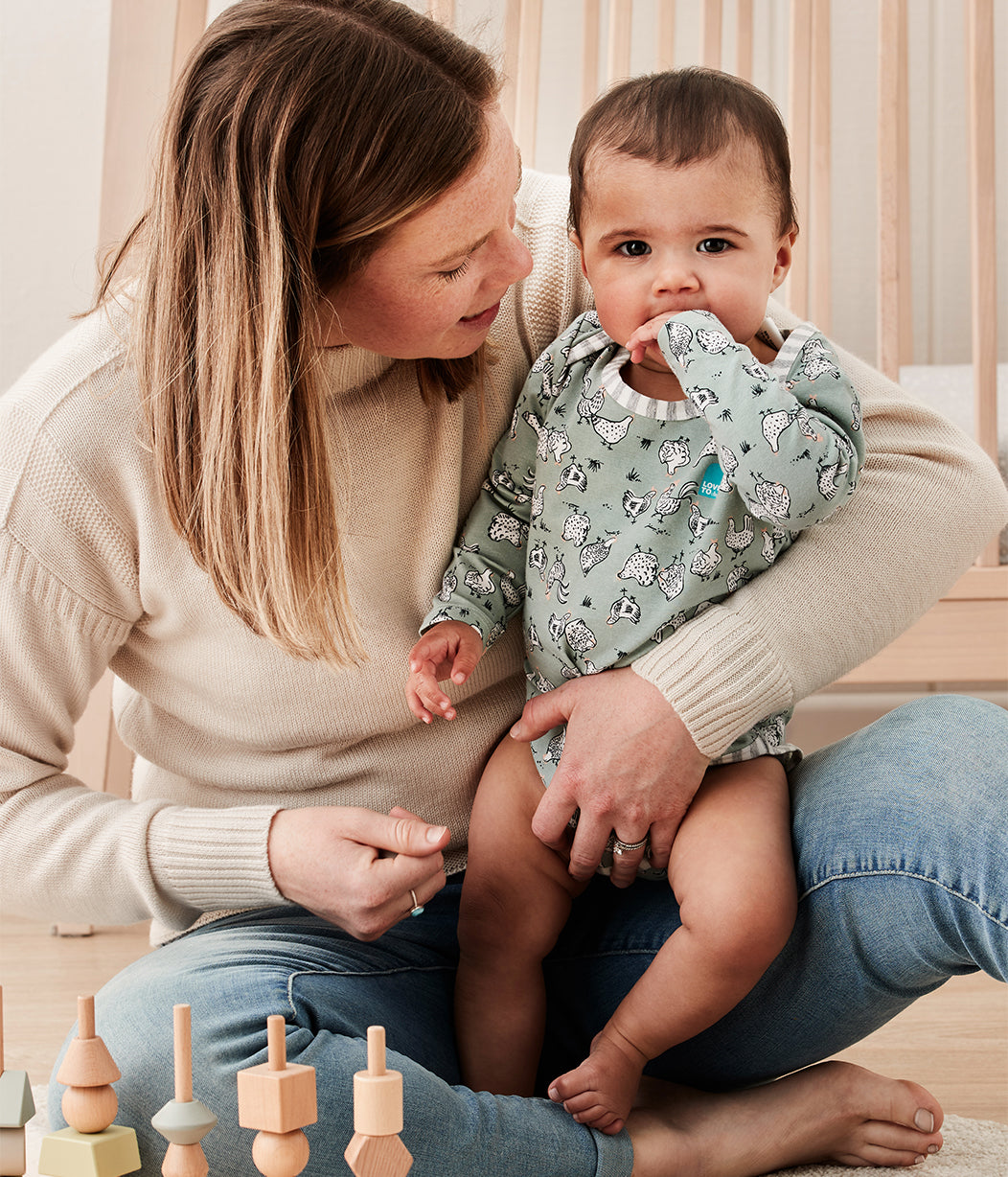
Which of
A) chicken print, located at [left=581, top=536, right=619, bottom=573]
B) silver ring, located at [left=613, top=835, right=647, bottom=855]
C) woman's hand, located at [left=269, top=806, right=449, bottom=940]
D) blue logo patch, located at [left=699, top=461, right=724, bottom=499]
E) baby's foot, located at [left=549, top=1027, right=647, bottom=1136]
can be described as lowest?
baby's foot, located at [left=549, top=1027, right=647, bottom=1136]

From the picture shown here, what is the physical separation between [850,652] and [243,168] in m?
0.56

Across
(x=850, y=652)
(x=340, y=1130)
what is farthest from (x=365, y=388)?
(x=340, y=1130)

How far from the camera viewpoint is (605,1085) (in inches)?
31.9

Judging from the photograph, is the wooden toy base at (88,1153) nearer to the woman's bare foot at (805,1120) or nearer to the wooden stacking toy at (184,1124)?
the wooden stacking toy at (184,1124)

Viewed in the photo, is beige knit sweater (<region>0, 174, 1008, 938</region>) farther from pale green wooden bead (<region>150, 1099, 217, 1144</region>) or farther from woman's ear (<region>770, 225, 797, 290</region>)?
pale green wooden bead (<region>150, 1099, 217, 1144</region>)

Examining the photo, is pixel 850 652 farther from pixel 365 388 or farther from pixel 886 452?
pixel 365 388

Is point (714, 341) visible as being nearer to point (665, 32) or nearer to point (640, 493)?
point (640, 493)

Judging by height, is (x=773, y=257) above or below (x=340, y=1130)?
above

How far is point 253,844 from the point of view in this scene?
0.86 metres

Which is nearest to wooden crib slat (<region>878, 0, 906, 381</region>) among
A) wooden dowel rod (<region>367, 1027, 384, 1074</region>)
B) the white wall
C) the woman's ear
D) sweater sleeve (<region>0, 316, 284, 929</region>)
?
the white wall

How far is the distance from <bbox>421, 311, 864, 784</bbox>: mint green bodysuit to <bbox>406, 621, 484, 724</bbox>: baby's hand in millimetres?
13

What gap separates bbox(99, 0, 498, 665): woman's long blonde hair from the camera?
2.60 feet

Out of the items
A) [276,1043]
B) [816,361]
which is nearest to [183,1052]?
[276,1043]

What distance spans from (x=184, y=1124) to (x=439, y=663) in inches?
16.8
